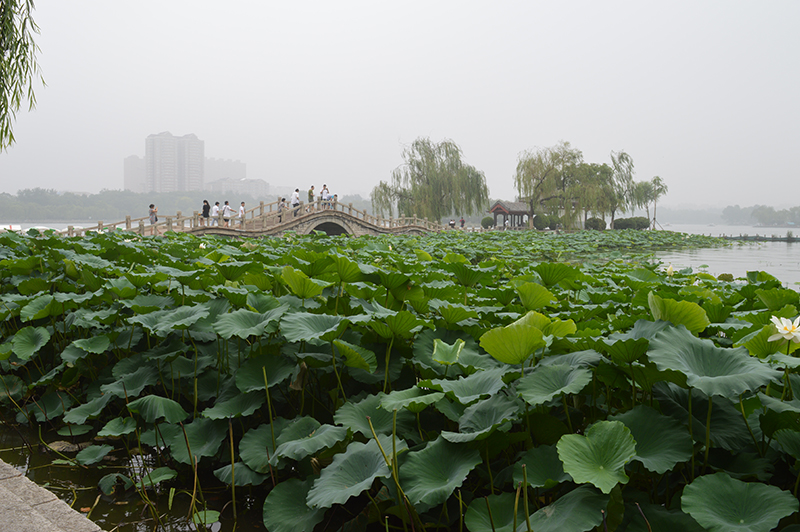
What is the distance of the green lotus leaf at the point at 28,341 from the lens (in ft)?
7.75

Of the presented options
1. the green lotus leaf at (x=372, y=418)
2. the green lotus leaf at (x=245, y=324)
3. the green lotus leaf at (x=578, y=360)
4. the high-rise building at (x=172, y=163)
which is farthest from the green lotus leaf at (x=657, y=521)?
the high-rise building at (x=172, y=163)

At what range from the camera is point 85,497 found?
184 cm

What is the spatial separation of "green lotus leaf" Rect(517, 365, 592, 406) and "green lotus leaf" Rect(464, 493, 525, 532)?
0.26 m

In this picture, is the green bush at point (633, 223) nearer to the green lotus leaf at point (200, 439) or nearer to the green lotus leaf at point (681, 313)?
the green lotus leaf at point (681, 313)

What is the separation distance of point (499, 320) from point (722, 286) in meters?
2.65

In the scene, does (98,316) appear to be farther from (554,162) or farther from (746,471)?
(554,162)

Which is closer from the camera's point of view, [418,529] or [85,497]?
[418,529]

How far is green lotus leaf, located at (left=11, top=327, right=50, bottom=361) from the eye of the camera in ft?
7.75

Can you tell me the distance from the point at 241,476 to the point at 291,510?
0.27 m

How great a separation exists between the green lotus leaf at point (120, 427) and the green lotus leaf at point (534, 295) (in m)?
1.69

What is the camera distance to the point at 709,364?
1.19 meters

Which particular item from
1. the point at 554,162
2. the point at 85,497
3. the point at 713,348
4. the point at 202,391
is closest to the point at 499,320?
the point at 713,348

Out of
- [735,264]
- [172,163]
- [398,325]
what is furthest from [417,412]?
[172,163]

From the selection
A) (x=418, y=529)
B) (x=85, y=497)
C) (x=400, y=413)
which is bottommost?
(x=85, y=497)
